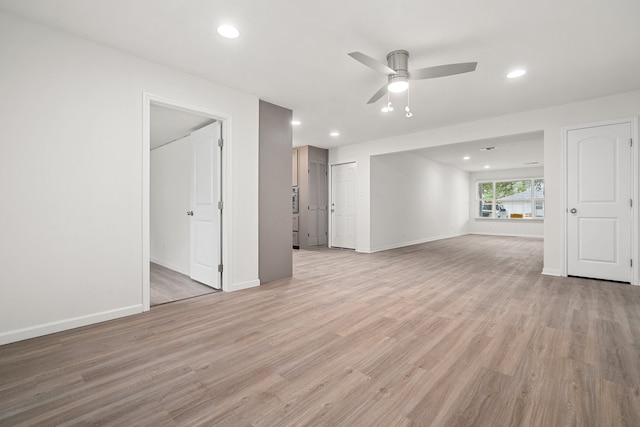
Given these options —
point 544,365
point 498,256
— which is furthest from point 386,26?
point 498,256

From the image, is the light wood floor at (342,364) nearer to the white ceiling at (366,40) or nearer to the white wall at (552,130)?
the white wall at (552,130)

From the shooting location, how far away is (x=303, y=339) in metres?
2.26

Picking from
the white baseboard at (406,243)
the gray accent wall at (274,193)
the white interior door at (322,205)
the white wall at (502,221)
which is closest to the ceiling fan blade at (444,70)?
the gray accent wall at (274,193)

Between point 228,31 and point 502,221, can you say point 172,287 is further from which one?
point 502,221

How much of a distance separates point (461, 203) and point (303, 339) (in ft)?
37.2

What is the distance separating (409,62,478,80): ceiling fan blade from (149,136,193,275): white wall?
3433mm

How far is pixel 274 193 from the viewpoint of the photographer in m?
4.19

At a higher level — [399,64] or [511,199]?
[399,64]

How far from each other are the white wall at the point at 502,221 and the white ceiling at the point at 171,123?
11.7 metres

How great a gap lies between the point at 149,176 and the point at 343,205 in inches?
204

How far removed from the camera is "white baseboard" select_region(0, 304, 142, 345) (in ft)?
7.25

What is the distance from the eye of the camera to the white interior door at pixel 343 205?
293 inches

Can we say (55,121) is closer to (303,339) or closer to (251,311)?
(251,311)

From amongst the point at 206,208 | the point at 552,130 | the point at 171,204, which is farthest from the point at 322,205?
the point at 552,130
